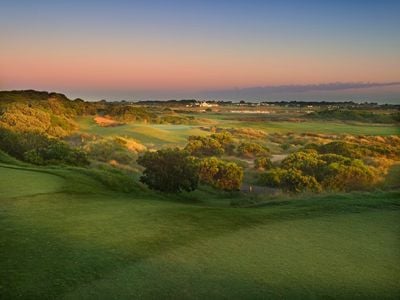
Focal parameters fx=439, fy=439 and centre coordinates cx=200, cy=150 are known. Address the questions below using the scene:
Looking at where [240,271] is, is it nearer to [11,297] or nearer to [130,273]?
[130,273]

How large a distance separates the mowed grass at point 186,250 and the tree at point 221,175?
62.5 feet

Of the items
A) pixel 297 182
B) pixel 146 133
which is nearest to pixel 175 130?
pixel 146 133

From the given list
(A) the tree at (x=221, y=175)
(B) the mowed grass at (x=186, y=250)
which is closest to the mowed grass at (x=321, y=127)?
(A) the tree at (x=221, y=175)

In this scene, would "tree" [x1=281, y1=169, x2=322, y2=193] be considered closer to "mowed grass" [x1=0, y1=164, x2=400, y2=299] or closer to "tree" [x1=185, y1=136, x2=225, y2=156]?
A: "tree" [x1=185, y1=136, x2=225, y2=156]

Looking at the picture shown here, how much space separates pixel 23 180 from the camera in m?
14.3

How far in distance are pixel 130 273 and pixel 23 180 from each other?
899 cm

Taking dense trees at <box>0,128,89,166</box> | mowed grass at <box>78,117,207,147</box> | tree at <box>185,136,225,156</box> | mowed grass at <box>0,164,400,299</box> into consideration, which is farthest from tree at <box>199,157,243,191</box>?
mowed grass at <box>78,117,207,147</box>

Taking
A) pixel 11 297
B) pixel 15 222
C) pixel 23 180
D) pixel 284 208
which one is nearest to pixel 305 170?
pixel 284 208

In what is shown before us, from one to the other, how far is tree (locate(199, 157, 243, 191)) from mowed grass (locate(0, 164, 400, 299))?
750 inches

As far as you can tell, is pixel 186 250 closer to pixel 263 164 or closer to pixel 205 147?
pixel 263 164

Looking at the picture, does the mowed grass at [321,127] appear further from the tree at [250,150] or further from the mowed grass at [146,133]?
the tree at [250,150]

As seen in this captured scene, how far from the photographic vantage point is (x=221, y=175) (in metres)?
32.6

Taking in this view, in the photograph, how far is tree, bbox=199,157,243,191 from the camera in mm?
31823

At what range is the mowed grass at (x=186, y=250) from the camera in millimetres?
6320
